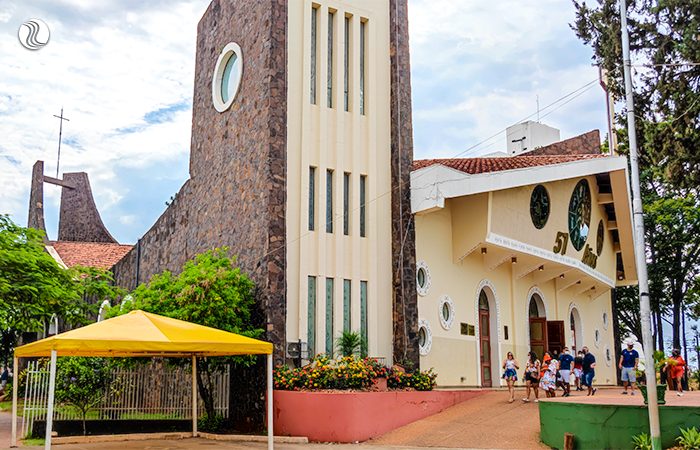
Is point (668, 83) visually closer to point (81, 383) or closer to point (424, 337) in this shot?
point (424, 337)

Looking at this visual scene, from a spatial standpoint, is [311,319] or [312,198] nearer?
[311,319]

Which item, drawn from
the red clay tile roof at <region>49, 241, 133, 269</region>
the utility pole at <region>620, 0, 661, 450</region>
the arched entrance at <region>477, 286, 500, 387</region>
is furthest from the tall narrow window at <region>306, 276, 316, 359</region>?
the red clay tile roof at <region>49, 241, 133, 269</region>

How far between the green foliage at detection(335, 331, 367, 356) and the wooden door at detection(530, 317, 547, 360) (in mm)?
8766

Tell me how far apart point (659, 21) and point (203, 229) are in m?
12.9

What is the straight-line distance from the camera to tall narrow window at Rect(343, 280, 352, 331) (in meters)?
18.2

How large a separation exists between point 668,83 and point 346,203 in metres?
7.90

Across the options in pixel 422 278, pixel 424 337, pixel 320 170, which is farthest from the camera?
pixel 422 278

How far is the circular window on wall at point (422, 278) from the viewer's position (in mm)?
19953

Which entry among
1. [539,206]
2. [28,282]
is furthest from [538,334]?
[28,282]

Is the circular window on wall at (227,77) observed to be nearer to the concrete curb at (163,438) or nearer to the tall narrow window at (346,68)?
the tall narrow window at (346,68)

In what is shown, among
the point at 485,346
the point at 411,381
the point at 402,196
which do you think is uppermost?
the point at 402,196

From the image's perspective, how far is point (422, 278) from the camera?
20.2 metres

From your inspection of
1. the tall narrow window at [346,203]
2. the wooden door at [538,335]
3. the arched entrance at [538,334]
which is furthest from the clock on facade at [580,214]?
the tall narrow window at [346,203]

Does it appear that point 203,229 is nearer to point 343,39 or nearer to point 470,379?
point 343,39
